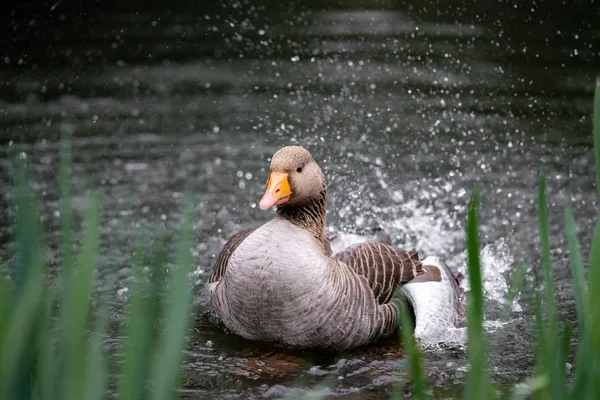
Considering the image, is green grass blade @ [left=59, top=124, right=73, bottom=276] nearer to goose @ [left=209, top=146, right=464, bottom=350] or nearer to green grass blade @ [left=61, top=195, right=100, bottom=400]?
green grass blade @ [left=61, top=195, right=100, bottom=400]

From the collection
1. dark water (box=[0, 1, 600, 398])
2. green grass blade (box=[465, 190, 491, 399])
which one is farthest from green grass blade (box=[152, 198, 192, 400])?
dark water (box=[0, 1, 600, 398])

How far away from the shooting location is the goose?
16.5ft

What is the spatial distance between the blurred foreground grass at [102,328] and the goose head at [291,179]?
2.76 m

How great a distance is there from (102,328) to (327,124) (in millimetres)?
7658

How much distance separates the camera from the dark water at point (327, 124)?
241 inches

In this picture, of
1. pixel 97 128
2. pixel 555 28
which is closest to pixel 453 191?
pixel 97 128

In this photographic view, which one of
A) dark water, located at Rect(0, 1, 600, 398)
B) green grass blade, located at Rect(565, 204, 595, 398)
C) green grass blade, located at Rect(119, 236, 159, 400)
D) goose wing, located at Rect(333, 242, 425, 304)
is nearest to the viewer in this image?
green grass blade, located at Rect(119, 236, 159, 400)

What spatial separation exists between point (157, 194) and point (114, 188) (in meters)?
0.39

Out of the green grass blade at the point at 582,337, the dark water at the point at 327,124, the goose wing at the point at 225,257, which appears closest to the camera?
the green grass blade at the point at 582,337

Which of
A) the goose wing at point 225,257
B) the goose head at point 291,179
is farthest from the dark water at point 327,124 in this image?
the goose head at point 291,179

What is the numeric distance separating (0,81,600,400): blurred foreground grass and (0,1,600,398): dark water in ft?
9.68

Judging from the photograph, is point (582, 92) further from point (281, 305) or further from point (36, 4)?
point (36, 4)

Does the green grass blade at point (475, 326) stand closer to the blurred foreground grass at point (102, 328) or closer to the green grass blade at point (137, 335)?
the blurred foreground grass at point (102, 328)

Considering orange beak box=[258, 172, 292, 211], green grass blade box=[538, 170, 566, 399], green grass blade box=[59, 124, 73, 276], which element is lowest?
green grass blade box=[538, 170, 566, 399]
